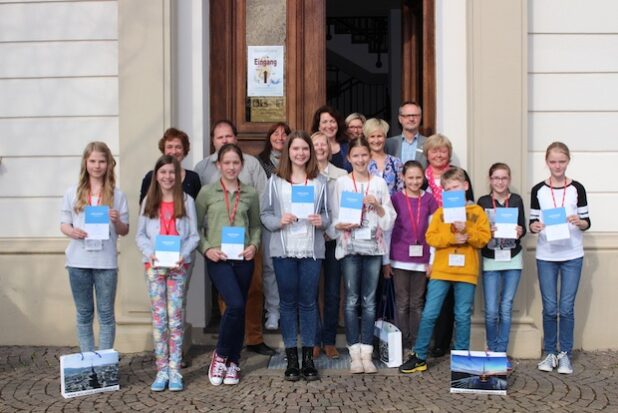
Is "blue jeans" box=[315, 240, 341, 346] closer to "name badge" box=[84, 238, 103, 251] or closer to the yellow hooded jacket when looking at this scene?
the yellow hooded jacket

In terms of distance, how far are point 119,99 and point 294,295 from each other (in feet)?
8.02

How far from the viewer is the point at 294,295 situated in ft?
17.4

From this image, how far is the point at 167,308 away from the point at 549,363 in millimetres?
2980

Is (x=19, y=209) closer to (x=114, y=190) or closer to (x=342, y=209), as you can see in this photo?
(x=114, y=190)

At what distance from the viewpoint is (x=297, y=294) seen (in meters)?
5.35

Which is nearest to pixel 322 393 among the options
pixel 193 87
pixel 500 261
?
pixel 500 261

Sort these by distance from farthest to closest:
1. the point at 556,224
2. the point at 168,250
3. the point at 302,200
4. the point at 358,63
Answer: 1. the point at 358,63
2. the point at 556,224
3. the point at 302,200
4. the point at 168,250

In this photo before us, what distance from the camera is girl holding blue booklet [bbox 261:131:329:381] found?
17.2 feet

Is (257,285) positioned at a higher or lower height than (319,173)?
lower

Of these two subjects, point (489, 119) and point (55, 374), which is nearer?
point (55, 374)

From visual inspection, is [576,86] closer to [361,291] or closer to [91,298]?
[361,291]

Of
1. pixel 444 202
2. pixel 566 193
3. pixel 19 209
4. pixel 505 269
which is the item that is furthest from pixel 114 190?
pixel 566 193

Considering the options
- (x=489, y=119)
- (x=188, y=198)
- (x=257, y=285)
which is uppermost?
(x=489, y=119)

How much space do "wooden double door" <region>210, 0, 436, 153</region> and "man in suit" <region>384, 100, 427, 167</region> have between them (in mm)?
563
